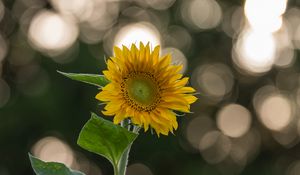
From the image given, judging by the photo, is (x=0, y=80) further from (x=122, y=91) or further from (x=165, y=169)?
(x=122, y=91)

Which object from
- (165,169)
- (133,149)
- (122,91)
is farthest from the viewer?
(165,169)

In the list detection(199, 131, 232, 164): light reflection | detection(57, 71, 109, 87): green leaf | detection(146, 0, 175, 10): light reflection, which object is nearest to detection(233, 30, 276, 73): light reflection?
detection(199, 131, 232, 164): light reflection

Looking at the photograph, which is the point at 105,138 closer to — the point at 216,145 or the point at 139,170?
the point at 139,170

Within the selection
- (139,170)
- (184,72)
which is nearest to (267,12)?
(184,72)

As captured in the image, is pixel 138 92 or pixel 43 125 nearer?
pixel 138 92

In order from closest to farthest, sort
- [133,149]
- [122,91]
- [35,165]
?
[35,165] → [122,91] → [133,149]

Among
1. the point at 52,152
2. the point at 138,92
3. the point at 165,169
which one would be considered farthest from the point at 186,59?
the point at 138,92

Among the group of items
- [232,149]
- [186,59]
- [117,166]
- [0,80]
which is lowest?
[232,149]
